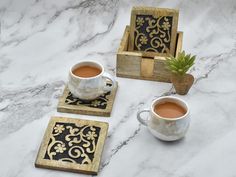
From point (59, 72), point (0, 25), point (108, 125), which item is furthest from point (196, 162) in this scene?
point (0, 25)

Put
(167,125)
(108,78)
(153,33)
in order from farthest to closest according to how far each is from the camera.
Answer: (153,33)
(108,78)
(167,125)

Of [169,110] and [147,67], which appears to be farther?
[147,67]

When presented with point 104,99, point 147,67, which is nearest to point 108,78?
point 104,99

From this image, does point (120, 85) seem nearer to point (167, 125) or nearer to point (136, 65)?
point (136, 65)

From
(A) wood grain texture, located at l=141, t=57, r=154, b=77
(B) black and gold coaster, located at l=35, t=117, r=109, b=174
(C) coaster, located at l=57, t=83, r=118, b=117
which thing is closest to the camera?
(B) black and gold coaster, located at l=35, t=117, r=109, b=174

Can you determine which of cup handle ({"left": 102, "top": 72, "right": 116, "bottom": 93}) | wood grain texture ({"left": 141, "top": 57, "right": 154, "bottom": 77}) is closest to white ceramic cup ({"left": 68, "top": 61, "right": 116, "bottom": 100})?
cup handle ({"left": 102, "top": 72, "right": 116, "bottom": 93})

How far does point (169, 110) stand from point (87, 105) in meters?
0.20

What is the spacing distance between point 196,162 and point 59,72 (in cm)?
43

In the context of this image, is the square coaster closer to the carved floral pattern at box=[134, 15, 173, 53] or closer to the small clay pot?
the carved floral pattern at box=[134, 15, 173, 53]

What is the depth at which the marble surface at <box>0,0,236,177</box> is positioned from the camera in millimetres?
992

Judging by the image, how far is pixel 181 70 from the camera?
1102mm

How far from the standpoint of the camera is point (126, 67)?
3.85 feet

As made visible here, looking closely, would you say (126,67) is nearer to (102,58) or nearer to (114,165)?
(102,58)

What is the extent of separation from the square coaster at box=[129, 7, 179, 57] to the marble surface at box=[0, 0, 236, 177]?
0.29 feet
